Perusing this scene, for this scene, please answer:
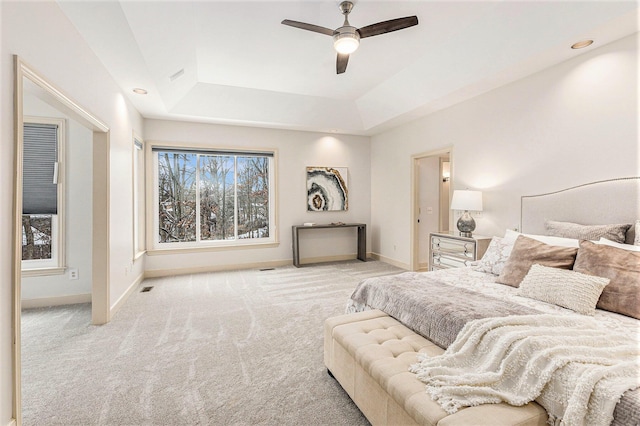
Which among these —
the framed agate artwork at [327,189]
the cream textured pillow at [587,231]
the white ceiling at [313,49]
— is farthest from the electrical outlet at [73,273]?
the cream textured pillow at [587,231]

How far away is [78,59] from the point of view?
2510 mm

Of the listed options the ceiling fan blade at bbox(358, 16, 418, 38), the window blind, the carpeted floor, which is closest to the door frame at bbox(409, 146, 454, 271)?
the carpeted floor

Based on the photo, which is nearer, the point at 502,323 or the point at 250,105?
the point at 502,323

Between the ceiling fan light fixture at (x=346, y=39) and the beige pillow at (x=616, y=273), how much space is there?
255 centimetres

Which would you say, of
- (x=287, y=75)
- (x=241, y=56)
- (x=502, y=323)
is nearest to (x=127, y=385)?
(x=502, y=323)

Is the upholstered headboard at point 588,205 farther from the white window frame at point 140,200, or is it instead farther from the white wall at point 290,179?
the white window frame at point 140,200

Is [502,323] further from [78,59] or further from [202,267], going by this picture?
[202,267]

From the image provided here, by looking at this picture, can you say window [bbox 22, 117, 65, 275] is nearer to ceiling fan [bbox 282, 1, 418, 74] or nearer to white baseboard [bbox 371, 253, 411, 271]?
ceiling fan [bbox 282, 1, 418, 74]

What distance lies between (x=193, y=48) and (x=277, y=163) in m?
2.63

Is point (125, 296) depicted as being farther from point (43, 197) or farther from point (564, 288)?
point (564, 288)

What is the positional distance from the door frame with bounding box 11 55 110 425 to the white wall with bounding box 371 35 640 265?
4370 millimetres

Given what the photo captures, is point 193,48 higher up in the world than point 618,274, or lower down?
higher up

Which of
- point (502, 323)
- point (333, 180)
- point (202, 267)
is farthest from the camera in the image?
point (333, 180)

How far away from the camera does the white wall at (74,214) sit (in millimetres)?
3680
